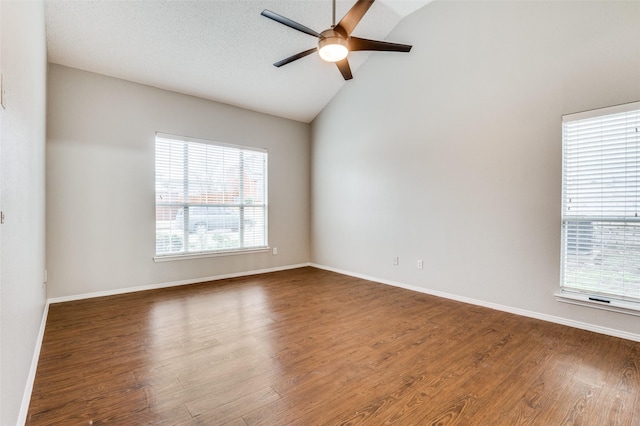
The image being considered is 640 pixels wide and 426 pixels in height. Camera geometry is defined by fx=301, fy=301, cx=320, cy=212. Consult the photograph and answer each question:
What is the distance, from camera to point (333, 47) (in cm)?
277

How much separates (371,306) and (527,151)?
2.44m

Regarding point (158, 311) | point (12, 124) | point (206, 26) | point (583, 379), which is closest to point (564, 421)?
point (583, 379)

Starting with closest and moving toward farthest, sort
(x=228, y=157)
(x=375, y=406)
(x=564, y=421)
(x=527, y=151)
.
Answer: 1. (x=564, y=421)
2. (x=375, y=406)
3. (x=527, y=151)
4. (x=228, y=157)

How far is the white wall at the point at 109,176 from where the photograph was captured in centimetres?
375

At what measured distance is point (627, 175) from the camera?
2701 millimetres

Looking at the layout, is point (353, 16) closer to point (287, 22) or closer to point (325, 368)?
point (287, 22)

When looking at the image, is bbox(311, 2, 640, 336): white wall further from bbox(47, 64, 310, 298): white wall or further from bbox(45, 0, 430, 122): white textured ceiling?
bbox(47, 64, 310, 298): white wall

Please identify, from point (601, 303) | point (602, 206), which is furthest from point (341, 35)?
point (601, 303)

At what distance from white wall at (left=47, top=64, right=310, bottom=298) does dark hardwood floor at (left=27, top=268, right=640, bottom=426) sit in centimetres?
63

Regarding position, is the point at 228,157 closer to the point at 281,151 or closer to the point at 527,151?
the point at 281,151

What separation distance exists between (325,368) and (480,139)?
3.11m

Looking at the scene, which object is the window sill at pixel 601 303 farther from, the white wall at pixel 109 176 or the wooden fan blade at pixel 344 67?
the white wall at pixel 109 176

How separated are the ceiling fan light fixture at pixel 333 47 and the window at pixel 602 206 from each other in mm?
2318

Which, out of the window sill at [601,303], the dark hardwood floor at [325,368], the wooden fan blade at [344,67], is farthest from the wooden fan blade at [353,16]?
the window sill at [601,303]
